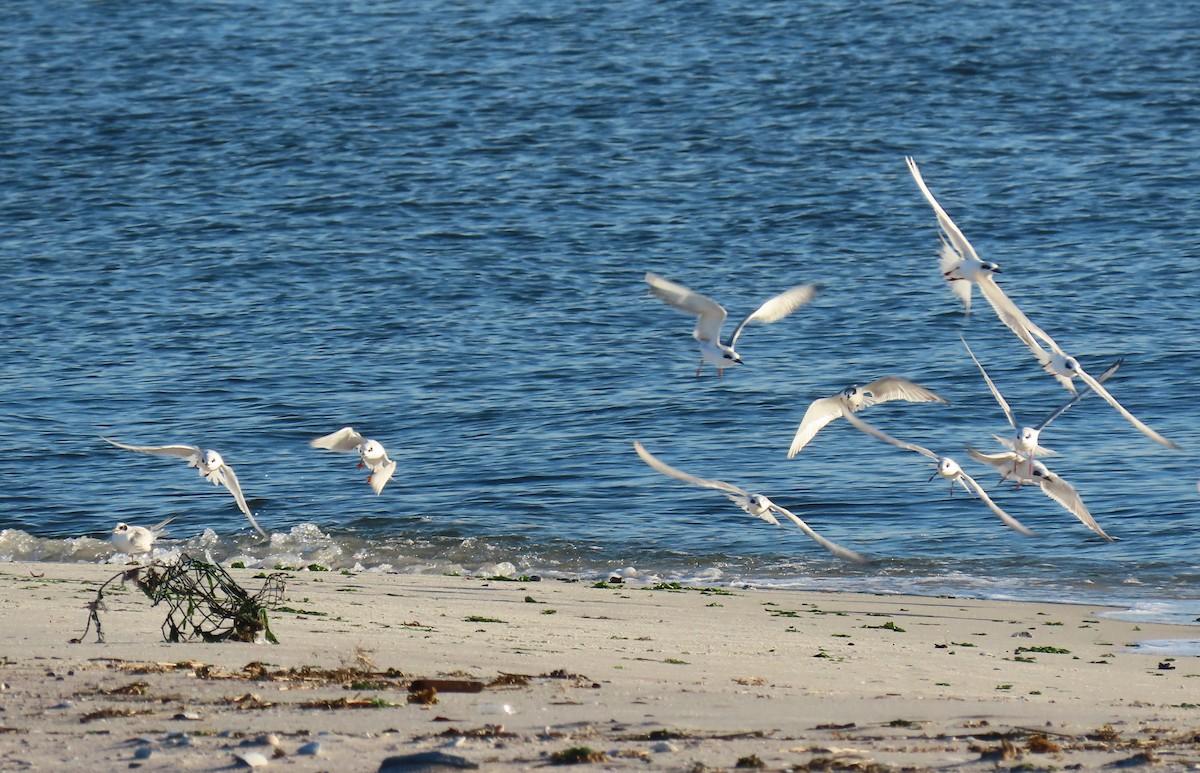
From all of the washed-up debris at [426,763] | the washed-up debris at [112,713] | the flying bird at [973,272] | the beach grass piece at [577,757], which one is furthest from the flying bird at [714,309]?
the washed-up debris at [426,763]

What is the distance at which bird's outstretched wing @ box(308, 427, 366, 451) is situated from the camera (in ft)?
44.7

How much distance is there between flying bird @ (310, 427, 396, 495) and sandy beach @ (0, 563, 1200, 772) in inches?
43.3

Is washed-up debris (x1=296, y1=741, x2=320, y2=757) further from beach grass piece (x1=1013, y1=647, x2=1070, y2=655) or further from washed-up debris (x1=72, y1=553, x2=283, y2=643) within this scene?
beach grass piece (x1=1013, y1=647, x2=1070, y2=655)

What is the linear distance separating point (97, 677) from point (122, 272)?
2127 centimetres

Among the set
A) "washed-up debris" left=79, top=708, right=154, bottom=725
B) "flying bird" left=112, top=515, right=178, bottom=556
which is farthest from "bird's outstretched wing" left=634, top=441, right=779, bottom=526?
"washed-up debris" left=79, top=708, right=154, bottom=725

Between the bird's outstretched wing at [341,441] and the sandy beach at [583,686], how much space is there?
116 centimetres

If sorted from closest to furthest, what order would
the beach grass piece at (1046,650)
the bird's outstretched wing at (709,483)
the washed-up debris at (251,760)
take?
the washed-up debris at (251,760), the beach grass piece at (1046,650), the bird's outstretched wing at (709,483)

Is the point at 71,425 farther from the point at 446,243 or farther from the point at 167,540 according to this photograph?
the point at 446,243

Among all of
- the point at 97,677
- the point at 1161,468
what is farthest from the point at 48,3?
the point at 97,677

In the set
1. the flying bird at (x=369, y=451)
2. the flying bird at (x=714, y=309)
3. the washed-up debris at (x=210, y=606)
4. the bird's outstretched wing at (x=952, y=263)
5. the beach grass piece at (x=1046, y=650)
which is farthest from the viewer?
the flying bird at (x=369, y=451)

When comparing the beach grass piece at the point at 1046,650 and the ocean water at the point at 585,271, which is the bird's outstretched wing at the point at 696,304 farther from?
the beach grass piece at the point at 1046,650

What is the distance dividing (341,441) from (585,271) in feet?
44.7

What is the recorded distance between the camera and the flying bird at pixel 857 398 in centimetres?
1345

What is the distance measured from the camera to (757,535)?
1645 cm
